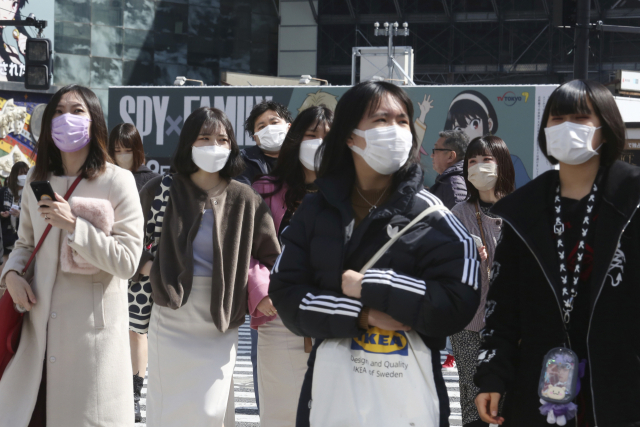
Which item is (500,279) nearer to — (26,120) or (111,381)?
(111,381)

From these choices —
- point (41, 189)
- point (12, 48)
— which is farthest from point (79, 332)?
point (12, 48)

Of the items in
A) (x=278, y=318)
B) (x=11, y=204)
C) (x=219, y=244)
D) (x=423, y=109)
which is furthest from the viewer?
(x=423, y=109)

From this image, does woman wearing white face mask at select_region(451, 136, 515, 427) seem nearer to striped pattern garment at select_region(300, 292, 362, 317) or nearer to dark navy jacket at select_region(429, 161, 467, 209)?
dark navy jacket at select_region(429, 161, 467, 209)

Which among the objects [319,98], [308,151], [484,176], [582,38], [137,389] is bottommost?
[137,389]

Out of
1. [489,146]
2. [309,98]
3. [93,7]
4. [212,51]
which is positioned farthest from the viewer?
[212,51]

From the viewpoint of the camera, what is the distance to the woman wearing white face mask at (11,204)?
1238cm

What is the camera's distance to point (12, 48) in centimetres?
2639

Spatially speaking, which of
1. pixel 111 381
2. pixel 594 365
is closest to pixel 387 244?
pixel 594 365

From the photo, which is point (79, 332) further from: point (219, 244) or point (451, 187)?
point (451, 187)

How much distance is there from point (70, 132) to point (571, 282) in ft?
8.36

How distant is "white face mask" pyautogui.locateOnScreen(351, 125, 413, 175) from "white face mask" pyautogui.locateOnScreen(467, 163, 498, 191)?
2530mm

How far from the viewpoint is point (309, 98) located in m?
14.5

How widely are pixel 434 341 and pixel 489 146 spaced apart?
10.0ft

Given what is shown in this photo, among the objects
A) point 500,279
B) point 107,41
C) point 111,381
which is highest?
point 107,41
